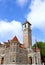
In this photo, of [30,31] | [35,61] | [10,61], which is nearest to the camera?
[10,61]

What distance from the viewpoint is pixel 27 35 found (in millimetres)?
59625

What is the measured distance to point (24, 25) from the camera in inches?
2452

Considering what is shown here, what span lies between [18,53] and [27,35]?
9.71 meters

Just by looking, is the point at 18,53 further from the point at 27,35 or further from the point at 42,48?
the point at 42,48

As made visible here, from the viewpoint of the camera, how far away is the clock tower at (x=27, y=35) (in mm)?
58747

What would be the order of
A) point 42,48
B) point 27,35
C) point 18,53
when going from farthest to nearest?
point 42,48 → point 27,35 → point 18,53

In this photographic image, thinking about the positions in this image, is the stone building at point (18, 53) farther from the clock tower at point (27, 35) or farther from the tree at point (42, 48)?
the tree at point (42, 48)

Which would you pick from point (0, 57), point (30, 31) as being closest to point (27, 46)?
point (30, 31)

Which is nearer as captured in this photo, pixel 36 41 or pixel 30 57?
pixel 30 57

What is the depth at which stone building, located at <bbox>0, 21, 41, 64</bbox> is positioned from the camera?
171 ft

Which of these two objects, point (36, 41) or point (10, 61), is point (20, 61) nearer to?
point (10, 61)

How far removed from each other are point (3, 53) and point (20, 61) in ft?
21.2

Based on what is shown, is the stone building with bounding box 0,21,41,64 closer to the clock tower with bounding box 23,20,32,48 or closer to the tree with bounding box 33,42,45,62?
the clock tower with bounding box 23,20,32,48

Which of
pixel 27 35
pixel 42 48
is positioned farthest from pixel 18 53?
pixel 42 48
